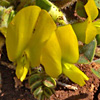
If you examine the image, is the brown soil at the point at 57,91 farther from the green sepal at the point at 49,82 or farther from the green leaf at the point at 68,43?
the green leaf at the point at 68,43

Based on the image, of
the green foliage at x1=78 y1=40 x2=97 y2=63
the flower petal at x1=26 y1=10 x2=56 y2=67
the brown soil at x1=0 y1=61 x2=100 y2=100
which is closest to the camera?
the flower petal at x1=26 y1=10 x2=56 y2=67

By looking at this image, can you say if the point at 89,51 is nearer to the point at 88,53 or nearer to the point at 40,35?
the point at 88,53

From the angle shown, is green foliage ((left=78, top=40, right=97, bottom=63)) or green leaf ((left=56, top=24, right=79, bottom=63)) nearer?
green leaf ((left=56, top=24, right=79, bottom=63))

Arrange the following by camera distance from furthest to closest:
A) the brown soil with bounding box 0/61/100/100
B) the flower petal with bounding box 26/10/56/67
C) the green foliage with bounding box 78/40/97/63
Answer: the brown soil with bounding box 0/61/100/100
the green foliage with bounding box 78/40/97/63
the flower petal with bounding box 26/10/56/67

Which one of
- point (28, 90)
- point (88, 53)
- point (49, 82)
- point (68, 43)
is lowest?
point (28, 90)

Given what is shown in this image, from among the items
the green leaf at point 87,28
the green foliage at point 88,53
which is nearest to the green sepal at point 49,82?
the green foliage at point 88,53

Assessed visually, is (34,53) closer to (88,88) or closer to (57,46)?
(57,46)

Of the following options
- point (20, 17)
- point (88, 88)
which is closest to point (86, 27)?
point (20, 17)

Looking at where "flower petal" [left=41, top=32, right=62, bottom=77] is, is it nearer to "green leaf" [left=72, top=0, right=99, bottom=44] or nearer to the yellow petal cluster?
the yellow petal cluster

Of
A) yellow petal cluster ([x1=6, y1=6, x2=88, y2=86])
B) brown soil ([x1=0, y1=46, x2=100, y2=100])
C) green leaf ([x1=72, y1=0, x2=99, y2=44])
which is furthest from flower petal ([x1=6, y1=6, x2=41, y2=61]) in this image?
brown soil ([x1=0, y1=46, x2=100, y2=100])

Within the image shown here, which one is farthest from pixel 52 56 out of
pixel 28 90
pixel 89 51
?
pixel 28 90

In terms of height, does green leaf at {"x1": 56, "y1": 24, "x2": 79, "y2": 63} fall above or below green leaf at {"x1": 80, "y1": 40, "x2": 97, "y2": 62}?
above

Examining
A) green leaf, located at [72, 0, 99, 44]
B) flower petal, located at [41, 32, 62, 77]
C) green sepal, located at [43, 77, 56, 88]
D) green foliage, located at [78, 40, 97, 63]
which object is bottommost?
green sepal, located at [43, 77, 56, 88]
